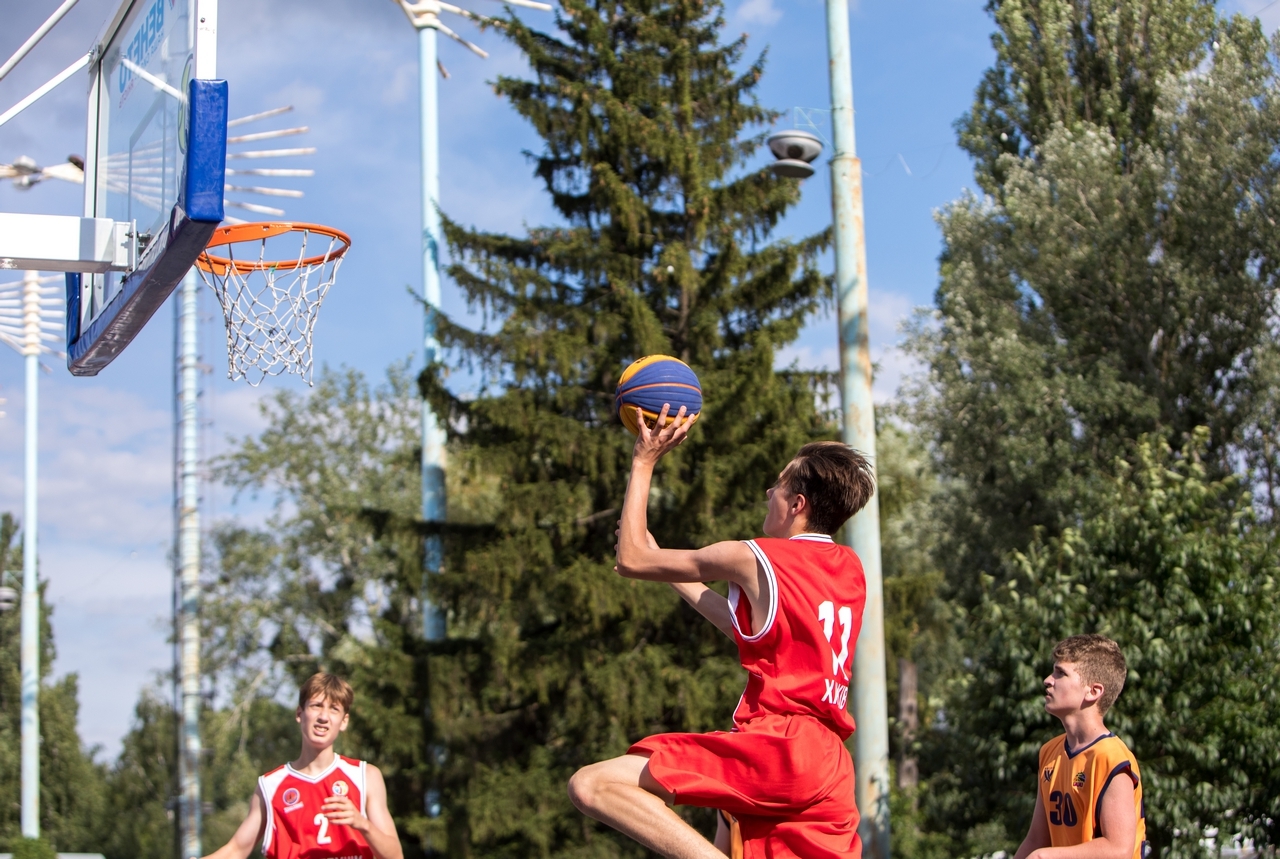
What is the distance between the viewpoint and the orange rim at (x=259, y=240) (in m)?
7.24

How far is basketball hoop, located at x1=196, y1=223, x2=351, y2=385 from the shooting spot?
7590 millimetres

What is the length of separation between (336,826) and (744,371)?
11838mm

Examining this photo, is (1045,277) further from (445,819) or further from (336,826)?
(336,826)

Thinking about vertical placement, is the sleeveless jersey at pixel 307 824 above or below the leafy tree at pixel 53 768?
above

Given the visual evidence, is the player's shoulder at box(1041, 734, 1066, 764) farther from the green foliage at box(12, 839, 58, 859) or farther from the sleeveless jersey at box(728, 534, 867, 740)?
the green foliage at box(12, 839, 58, 859)

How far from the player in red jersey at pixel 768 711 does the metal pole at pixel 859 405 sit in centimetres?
465

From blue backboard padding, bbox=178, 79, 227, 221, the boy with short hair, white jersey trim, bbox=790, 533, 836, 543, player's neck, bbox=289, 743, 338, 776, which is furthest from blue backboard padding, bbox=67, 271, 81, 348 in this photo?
the boy with short hair

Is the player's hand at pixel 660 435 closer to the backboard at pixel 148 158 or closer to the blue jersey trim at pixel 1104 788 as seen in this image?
the backboard at pixel 148 158

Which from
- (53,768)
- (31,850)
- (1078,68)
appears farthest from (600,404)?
(53,768)

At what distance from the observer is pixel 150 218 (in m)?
6.03

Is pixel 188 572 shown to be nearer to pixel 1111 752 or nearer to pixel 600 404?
pixel 600 404

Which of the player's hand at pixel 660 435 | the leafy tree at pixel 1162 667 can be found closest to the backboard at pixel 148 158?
the player's hand at pixel 660 435

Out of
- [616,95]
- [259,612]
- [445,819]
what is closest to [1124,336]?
[616,95]

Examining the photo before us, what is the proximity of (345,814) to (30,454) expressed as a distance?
2055cm
